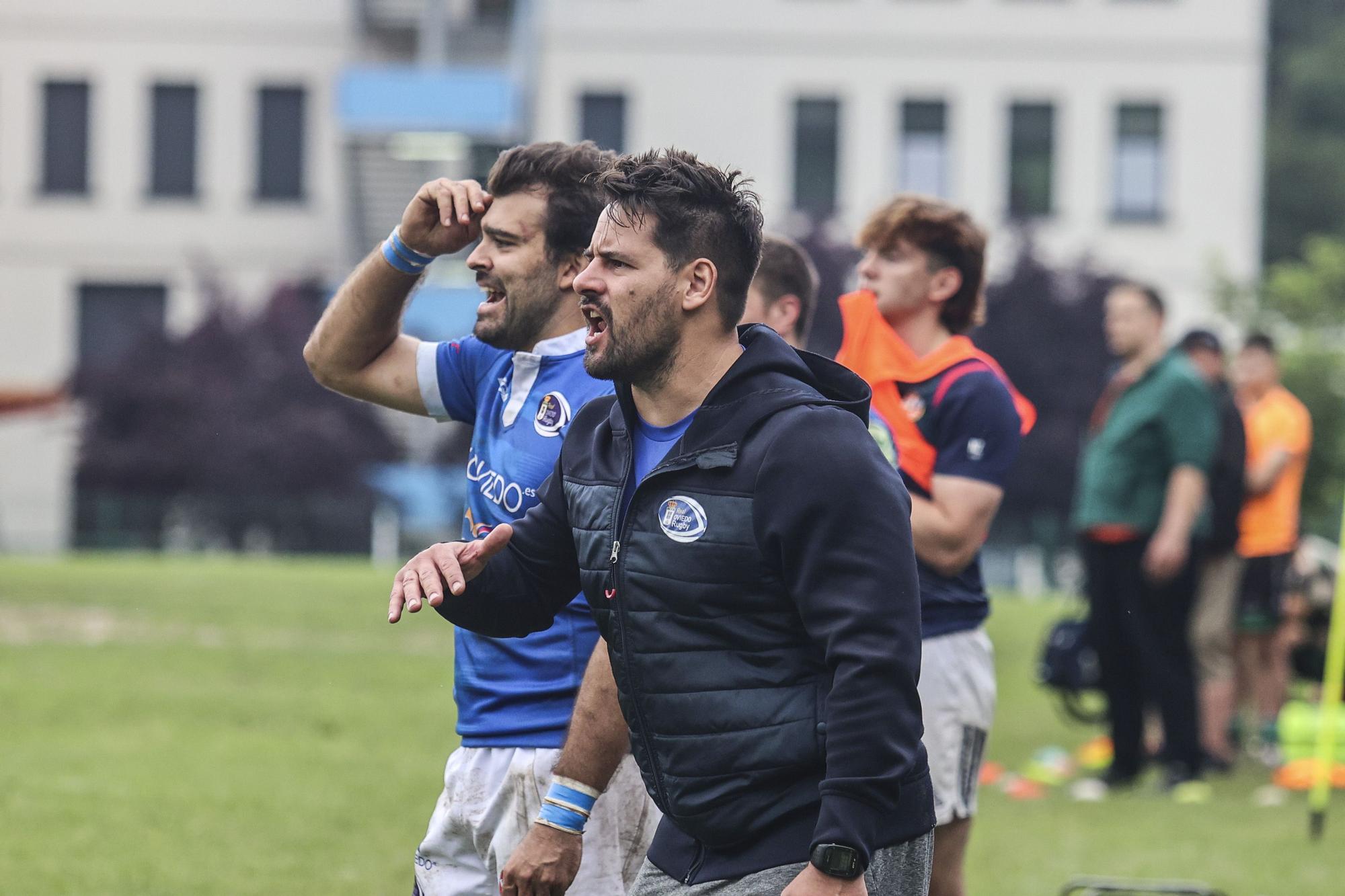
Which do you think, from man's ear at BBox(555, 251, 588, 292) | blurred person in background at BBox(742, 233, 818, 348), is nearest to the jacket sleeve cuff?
man's ear at BBox(555, 251, 588, 292)

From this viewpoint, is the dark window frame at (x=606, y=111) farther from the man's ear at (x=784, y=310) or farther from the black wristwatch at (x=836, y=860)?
the black wristwatch at (x=836, y=860)

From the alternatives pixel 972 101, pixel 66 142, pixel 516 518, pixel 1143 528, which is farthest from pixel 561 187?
pixel 66 142

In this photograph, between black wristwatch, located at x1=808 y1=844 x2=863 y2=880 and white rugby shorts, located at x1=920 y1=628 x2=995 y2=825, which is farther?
white rugby shorts, located at x1=920 y1=628 x2=995 y2=825

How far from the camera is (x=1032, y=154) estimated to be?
4634 centimetres

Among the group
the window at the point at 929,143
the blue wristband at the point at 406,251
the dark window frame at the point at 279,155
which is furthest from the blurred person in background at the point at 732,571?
the dark window frame at the point at 279,155

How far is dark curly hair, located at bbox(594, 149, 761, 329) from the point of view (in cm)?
353

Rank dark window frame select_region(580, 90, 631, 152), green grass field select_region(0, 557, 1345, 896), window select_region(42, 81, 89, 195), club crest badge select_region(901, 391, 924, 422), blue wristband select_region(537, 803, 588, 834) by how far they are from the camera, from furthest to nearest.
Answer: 1. window select_region(42, 81, 89, 195)
2. dark window frame select_region(580, 90, 631, 152)
3. green grass field select_region(0, 557, 1345, 896)
4. club crest badge select_region(901, 391, 924, 422)
5. blue wristband select_region(537, 803, 588, 834)

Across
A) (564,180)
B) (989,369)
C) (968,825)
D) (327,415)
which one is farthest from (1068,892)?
(327,415)

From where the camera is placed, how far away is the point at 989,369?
5.45 m

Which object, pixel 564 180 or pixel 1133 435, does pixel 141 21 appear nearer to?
pixel 1133 435

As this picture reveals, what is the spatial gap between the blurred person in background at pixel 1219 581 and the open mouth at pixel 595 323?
7551 millimetres

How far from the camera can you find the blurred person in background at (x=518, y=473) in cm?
432

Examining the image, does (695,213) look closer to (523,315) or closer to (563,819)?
(523,315)

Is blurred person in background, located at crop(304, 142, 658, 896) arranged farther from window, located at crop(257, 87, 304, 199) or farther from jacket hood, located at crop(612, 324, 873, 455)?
window, located at crop(257, 87, 304, 199)
